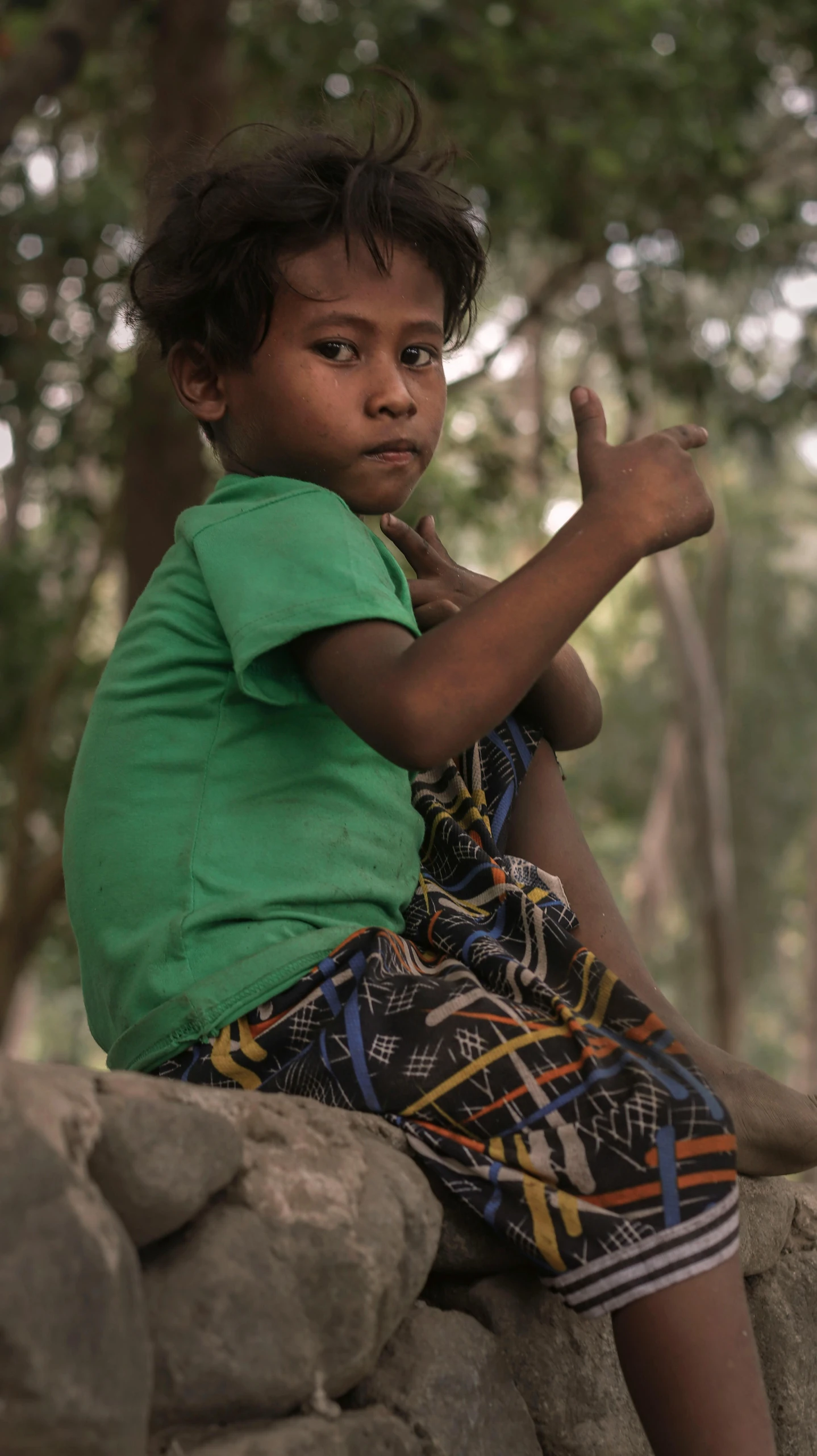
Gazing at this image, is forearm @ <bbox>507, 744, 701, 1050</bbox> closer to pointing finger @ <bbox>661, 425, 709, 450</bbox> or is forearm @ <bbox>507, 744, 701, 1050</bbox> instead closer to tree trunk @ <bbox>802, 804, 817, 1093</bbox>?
pointing finger @ <bbox>661, 425, 709, 450</bbox>

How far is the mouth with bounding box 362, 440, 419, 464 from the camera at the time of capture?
1.95 meters

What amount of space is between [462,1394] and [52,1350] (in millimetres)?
599

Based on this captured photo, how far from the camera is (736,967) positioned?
44.0ft

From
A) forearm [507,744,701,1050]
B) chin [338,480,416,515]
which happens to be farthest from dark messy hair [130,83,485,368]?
forearm [507,744,701,1050]

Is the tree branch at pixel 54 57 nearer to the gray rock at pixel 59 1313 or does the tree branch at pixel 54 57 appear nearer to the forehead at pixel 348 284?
the forehead at pixel 348 284

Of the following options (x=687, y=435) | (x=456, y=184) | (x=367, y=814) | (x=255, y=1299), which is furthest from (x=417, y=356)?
(x=456, y=184)

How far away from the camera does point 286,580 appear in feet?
5.58

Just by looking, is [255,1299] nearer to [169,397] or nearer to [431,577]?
[431,577]

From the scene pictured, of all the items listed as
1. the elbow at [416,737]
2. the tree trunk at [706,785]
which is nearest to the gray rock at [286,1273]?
the elbow at [416,737]

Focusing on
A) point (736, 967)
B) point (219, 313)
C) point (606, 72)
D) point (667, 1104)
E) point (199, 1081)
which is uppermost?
point (606, 72)

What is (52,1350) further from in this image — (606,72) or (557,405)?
(557,405)

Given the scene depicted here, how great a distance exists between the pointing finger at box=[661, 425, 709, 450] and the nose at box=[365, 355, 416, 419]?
0.33m

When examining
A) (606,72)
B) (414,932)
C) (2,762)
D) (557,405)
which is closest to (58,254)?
→ (606,72)

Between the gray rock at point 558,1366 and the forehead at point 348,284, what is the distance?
3.90 ft
